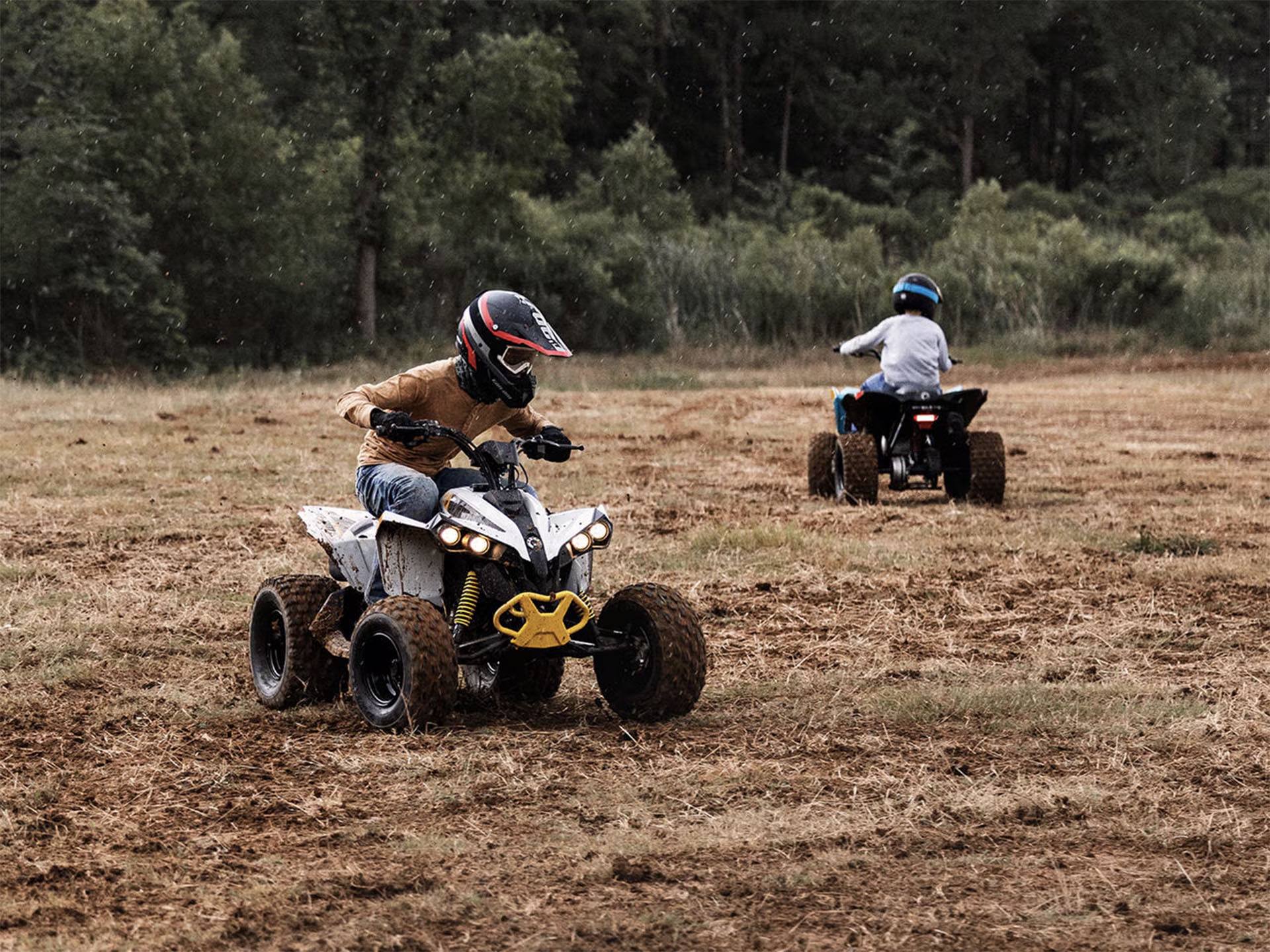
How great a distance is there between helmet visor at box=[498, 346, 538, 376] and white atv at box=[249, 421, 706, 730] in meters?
0.27

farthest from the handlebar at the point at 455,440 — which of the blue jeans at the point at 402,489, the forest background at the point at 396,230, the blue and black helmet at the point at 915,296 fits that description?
the forest background at the point at 396,230

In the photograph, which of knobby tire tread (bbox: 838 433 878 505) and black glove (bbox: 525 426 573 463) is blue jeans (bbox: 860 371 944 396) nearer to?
knobby tire tread (bbox: 838 433 878 505)

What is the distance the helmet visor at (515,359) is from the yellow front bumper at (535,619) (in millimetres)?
904

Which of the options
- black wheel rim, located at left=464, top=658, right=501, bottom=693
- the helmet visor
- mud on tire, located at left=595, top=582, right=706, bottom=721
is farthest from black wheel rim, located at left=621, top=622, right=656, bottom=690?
the helmet visor

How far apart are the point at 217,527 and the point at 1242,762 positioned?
8001 millimetres

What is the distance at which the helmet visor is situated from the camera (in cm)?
697

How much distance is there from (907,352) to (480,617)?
752 centimetres

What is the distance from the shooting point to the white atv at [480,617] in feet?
21.5

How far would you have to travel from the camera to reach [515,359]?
23.0 ft

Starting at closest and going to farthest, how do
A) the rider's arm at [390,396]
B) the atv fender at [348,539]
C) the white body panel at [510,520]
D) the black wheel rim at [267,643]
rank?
the white body panel at [510,520] → the rider's arm at [390,396] → the atv fender at [348,539] → the black wheel rim at [267,643]

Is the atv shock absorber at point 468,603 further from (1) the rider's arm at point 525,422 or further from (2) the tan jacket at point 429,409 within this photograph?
Answer: (1) the rider's arm at point 525,422

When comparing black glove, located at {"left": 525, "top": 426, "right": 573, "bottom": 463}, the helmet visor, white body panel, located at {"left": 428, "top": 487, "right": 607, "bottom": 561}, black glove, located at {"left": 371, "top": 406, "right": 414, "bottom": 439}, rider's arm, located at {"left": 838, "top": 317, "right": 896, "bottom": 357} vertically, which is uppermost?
rider's arm, located at {"left": 838, "top": 317, "right": 896, "bottom": 357}

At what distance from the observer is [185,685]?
25.3 feet

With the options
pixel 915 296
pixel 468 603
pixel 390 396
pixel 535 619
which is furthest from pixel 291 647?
pixel 915 296
